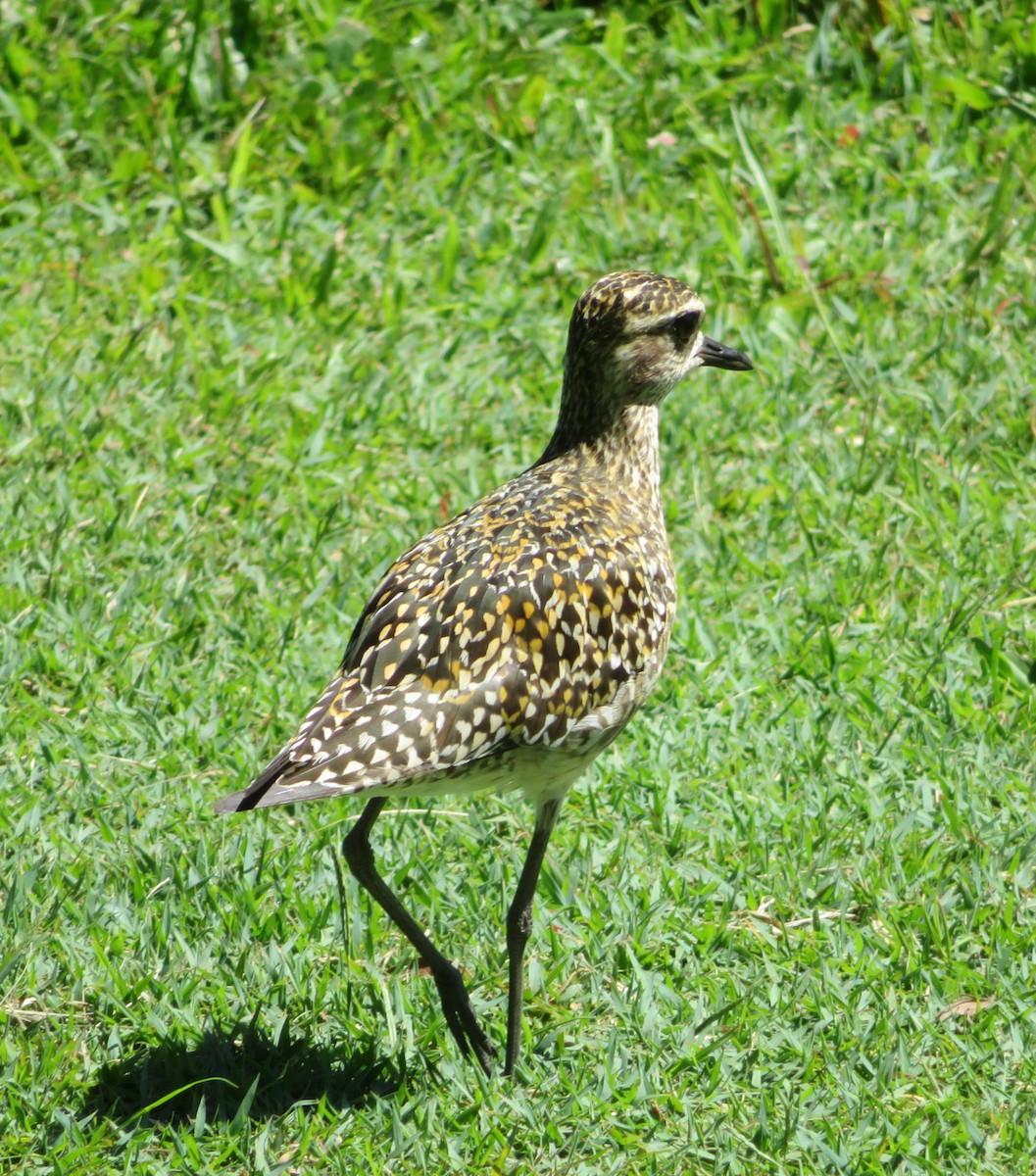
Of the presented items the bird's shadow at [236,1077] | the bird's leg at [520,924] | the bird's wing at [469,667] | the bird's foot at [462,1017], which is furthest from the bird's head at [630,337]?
the bird's shadow at [236,1077]

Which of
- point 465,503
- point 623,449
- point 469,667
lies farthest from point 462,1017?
point 465,503

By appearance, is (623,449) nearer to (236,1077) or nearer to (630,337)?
(630,337)

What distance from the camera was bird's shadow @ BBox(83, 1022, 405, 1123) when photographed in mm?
4543

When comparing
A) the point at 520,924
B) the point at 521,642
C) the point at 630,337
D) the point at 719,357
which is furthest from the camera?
the point at 719,357

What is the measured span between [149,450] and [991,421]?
364cm

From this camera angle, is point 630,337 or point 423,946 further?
point 630,337

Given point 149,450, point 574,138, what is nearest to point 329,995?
point 149,450

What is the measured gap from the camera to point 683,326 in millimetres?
5293

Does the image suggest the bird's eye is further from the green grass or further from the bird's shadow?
the bird's shadow

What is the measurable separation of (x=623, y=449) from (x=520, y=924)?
4.89 ft

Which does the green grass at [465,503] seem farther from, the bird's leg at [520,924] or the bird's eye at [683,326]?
the bird's eye at [683,326]

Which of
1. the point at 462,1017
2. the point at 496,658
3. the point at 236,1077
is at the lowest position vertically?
the point at 462,1017

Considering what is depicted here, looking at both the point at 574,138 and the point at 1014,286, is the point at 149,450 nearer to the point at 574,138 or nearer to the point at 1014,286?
the point at 574,138

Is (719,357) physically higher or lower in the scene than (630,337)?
lower
